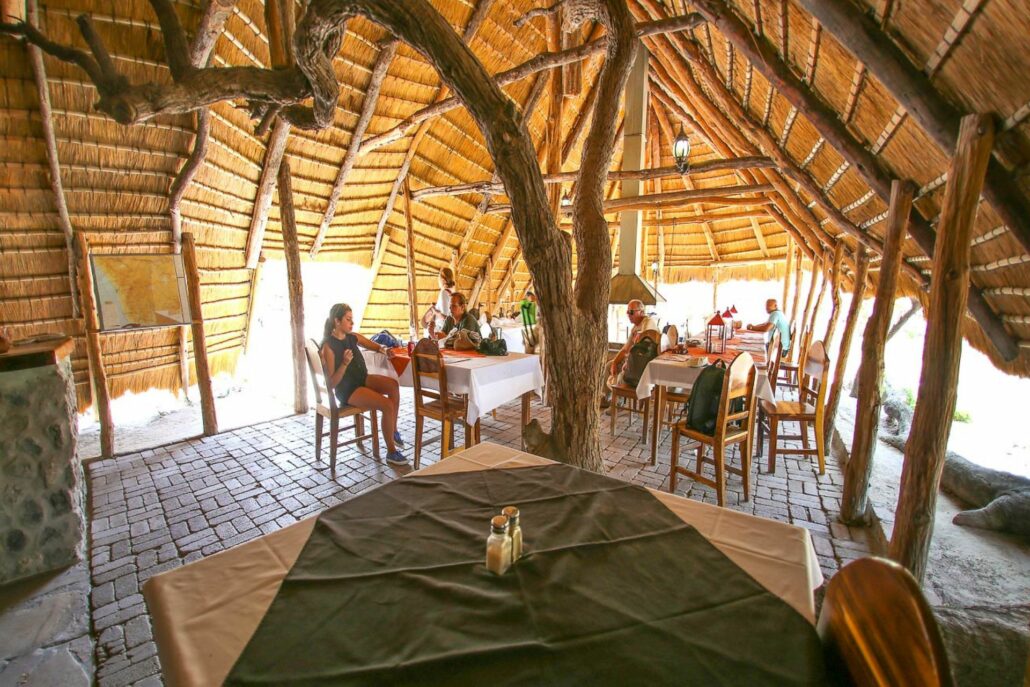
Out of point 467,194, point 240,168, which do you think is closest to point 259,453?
point 240,168

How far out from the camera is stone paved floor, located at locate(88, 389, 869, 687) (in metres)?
2.55

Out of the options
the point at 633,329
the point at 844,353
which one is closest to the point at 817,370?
the point at 844,353

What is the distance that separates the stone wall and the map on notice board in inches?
79.4

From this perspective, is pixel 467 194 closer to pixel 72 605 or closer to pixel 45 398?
pixel 45 398

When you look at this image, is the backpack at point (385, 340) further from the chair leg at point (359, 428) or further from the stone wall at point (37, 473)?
the stone wall at point (37, 473)

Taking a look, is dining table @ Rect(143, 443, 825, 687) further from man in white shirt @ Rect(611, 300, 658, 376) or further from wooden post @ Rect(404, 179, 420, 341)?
wooden post @ Rect(404, 179, 420, 341)

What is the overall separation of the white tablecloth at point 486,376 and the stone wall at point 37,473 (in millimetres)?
2506

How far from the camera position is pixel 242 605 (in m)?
1.16

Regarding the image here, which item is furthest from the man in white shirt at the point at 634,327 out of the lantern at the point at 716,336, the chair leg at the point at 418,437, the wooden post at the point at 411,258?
the wooden post at the point at 411,258

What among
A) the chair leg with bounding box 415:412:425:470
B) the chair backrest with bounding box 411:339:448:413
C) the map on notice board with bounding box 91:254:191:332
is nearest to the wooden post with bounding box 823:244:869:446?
the chair backrest with bounding box 411:339:448:413

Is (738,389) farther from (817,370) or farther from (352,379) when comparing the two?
(352,379)

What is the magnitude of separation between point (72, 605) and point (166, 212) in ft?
14.6

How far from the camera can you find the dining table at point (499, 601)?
962mm

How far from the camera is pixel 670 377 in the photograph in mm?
4453
